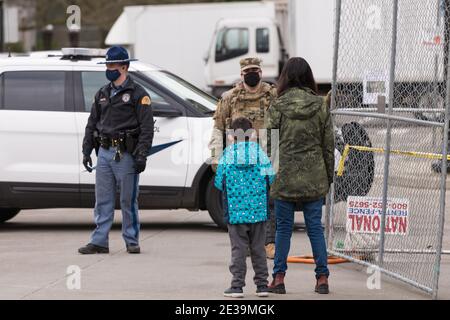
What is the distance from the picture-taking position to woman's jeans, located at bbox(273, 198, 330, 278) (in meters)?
8.34

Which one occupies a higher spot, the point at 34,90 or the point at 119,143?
the point at 34,90

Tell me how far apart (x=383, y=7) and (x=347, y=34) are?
0.69 metres

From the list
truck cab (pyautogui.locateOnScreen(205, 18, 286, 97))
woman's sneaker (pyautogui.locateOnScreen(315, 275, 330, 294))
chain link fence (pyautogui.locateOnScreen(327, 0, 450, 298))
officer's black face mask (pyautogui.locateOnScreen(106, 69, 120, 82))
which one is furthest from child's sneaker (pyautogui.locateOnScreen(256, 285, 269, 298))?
truck cab (pyautogui.locateOnScreen(205, 18, 286, 97))

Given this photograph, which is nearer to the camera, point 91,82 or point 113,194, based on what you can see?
point 113,194

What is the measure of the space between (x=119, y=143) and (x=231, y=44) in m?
22.5

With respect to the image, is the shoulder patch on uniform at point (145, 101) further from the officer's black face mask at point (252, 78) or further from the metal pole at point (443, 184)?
the metal pole at point (443, 184)

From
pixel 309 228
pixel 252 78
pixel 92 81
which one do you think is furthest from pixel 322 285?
pixel 92 81

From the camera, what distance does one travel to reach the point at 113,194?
34.5 ft

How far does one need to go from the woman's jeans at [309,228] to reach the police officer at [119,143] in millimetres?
2214

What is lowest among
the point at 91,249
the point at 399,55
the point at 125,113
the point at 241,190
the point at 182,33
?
the point at 91,249

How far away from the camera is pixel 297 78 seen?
27.3ft

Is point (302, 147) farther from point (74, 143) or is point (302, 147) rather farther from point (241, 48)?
point (241, 48)
